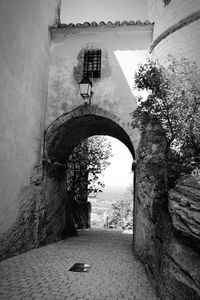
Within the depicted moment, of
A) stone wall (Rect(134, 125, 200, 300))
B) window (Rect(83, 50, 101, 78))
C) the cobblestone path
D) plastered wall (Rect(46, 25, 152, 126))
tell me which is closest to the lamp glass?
plastered wall (Rect(46, 25, 152, 126))

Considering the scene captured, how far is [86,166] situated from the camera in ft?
49.2

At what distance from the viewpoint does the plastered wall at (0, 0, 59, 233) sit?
19.7ft

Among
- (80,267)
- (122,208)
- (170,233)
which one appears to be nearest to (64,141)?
(80,267)

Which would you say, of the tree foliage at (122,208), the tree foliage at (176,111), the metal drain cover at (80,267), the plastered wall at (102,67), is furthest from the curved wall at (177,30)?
the tree foliage at (122,208)

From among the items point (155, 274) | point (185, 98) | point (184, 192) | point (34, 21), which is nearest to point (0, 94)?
point (34, 21)

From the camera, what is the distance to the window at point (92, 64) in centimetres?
922

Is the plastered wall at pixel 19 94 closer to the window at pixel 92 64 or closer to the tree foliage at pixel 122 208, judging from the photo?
the window at pixel 92 64

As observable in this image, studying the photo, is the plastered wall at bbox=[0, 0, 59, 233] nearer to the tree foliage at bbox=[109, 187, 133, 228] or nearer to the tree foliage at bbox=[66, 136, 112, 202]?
the tree foliage at bbox=[66, 136, 112, 202]

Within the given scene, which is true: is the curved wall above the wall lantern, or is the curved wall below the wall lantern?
above

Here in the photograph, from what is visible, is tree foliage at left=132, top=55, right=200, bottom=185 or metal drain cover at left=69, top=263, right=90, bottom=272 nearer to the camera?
tree foliage at left=132, top=55, right=200, bottom=185

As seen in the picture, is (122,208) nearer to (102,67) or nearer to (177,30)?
(102,67)

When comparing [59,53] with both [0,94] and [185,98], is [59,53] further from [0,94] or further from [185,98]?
[185,98]

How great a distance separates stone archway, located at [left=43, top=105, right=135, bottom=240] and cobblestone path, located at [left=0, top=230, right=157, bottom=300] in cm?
236

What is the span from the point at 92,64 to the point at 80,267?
7280 millimetres
